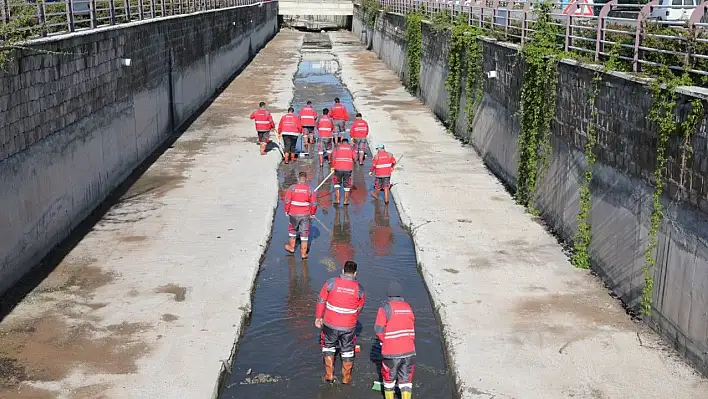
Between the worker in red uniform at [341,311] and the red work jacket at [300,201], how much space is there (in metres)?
4.58

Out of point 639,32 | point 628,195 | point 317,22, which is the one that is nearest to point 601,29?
point 639,32

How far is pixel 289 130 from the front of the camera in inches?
819

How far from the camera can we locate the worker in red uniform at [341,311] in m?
9.30

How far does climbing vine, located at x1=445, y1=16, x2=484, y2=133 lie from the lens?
23.6 meters

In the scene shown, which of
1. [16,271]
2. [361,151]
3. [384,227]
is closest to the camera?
[16,271]

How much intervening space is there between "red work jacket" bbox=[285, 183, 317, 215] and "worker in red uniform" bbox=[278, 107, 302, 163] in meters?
6.81

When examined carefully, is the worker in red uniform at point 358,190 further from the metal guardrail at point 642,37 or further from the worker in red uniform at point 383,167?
the metal guardrail at point 642,37

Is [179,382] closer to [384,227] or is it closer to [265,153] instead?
[384,227]

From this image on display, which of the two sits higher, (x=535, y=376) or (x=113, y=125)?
(x=113, y=125)

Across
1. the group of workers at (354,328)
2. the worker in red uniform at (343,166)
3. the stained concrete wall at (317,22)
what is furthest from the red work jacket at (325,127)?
the stained concrete wall at (317,22)

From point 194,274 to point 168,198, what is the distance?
201 inches

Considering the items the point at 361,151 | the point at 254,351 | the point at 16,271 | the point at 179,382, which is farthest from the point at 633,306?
the point at 361,151

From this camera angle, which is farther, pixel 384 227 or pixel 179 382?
pixel 384 227

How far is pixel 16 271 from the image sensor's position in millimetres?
12352
